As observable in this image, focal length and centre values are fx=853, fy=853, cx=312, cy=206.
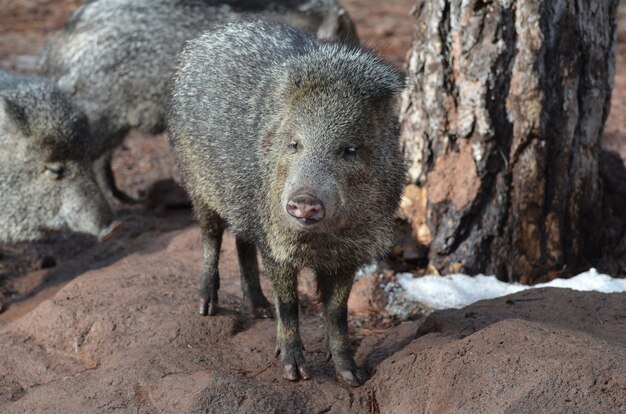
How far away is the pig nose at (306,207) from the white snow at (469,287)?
5.30 feet

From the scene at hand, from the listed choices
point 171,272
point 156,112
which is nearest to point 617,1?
point 171,272

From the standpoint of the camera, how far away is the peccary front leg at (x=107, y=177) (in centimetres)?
600

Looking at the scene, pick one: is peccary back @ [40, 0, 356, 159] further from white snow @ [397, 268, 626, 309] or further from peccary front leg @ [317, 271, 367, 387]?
peccary front leg @ [317, 271, 367, 387]

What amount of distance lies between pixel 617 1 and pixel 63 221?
3289 mm

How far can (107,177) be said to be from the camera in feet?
20.0

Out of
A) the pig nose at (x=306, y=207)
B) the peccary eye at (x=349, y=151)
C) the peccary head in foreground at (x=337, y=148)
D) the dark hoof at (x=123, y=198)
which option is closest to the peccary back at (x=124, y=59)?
the dark hoof at (x=123, y=198)

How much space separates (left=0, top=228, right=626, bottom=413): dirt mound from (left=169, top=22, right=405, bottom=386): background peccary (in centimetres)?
18

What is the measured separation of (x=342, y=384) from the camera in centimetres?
325

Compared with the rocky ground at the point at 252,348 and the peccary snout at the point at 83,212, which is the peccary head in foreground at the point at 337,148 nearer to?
the rocky ground at the point at 252,348

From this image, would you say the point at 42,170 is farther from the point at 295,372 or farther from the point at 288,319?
the point at 295,372

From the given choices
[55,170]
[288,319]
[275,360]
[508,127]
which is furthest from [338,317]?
[55,170]

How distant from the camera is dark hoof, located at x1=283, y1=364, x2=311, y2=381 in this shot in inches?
128

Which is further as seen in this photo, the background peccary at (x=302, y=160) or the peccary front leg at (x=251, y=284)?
the peccary front leg at (x=251, y=284)

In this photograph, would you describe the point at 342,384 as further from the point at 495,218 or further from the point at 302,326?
the point at 495,218
